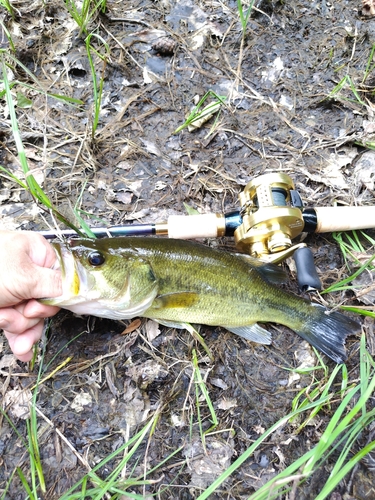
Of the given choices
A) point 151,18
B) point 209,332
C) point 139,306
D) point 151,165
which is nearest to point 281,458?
point 209,332

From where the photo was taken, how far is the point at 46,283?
2355 mm

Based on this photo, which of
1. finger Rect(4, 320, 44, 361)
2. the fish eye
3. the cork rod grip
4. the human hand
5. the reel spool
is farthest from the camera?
the cork rod grip

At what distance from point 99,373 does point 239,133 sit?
2.49m

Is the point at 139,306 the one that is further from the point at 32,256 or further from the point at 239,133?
the point at 239,133

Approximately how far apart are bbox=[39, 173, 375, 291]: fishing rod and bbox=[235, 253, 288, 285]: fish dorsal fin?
0.05 meters

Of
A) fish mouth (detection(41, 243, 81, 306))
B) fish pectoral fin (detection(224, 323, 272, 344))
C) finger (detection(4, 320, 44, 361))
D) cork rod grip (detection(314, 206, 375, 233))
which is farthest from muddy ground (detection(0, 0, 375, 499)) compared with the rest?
fish mouth (detection(41, 243, 81, 306))

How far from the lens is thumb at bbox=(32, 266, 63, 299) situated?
234 cm

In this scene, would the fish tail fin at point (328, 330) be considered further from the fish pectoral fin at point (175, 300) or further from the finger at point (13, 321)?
the finger at point (13, 321)

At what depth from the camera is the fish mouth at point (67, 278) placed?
242cm

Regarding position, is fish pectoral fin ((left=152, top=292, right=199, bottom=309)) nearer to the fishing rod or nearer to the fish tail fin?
the fishing rod

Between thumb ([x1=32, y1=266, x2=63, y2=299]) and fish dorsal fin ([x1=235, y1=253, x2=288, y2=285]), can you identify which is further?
fish dorsal fin ([x1=235, y1=253, x2=288, y2=285])

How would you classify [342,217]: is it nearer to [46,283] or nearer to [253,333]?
[253,333]

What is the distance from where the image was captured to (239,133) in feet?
12.3

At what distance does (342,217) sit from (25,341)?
2472 millimetres
